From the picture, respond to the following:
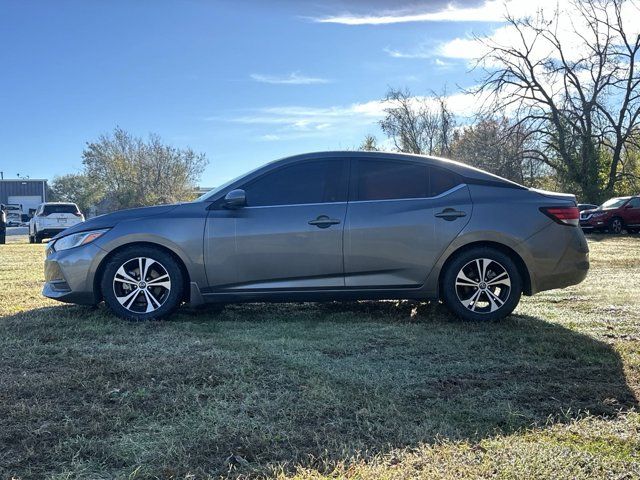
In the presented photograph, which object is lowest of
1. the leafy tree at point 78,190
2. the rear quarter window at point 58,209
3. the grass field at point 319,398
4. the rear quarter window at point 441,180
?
the grass field at point 319,398

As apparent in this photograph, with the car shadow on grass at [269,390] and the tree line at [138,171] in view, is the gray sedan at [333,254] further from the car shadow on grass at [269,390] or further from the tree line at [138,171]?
the tree line at [138,171]

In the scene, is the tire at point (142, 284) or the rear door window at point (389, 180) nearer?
the tire at point (142, 284)

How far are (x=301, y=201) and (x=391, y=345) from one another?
65.9 inches

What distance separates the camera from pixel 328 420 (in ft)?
9.29

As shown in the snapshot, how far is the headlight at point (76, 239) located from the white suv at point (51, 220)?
635 inches

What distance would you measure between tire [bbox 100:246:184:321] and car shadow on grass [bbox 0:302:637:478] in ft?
0.69

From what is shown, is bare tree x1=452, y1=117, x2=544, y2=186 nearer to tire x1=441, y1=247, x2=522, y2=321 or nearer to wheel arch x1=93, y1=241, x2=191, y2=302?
tire x1=441, y1=247, x2=522, y2=321

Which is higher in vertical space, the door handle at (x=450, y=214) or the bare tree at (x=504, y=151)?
the bare tree at (x=504, y=151)

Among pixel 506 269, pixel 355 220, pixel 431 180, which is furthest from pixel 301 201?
pixel 506 269

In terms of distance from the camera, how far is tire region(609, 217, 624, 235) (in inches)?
867

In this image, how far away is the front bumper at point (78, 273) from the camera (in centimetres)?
506

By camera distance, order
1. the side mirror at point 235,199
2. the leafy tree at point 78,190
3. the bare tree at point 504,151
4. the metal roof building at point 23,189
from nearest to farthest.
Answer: the side mirror at point 235,199 < the bare tree at point 504,151 < the leafy tree at point 78,190 < the metal roof building at point 23,189

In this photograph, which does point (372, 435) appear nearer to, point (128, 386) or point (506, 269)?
point (128, 386)

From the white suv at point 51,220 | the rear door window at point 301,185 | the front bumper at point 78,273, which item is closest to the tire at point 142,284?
the front bumper at point 78,273
